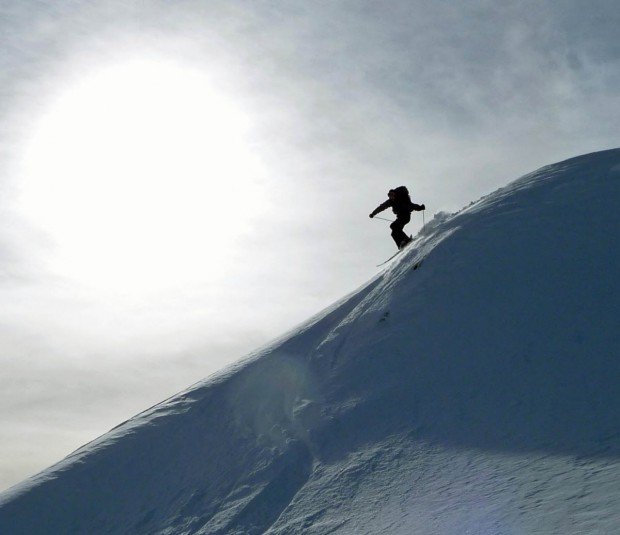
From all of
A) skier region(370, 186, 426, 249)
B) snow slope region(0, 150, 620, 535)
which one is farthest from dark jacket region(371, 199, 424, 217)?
snow slope region(0, 150, 620, 535)

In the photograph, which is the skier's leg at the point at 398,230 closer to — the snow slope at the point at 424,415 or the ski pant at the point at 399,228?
the ski pant at the point at 399,228

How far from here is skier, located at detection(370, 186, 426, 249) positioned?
1728cm

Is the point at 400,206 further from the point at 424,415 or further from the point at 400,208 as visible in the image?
the point at 424,415

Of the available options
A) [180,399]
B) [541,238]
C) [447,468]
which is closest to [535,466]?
[447,468]

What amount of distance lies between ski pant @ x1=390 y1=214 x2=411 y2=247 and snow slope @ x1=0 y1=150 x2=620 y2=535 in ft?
8.85

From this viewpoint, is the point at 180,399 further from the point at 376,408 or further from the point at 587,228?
the point at 587,228

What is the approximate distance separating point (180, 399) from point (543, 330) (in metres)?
6.89

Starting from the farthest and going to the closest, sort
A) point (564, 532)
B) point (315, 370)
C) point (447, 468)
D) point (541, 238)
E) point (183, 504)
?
point (541, 238), point (315, 370), point (183, 504), point (447, 468), point (564, 532)

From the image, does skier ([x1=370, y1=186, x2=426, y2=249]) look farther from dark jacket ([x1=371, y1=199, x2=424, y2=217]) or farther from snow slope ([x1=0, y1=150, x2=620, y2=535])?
snow slope ([x1=0, y1=150, x2=620, y2=535])

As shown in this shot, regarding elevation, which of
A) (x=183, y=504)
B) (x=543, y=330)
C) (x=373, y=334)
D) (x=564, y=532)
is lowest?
(x=564, y=532)

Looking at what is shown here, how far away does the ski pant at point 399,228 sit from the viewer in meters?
17.3

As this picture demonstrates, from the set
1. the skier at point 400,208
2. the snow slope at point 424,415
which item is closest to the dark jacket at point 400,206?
the skier at point 400,208

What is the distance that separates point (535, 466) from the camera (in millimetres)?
6625

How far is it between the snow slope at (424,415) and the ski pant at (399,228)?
106 inches
